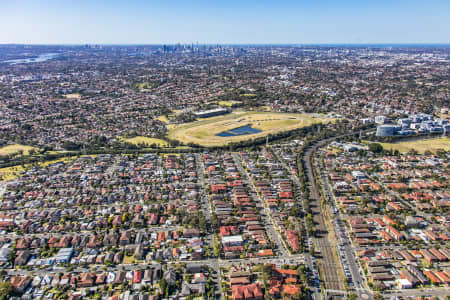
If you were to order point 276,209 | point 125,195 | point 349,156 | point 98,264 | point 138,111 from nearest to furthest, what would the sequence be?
point 98,264
point 276,209
point 125,195
point 349,156
point 138,111

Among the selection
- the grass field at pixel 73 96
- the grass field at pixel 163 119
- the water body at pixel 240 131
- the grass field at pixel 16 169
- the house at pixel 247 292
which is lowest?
the house at pixel 247 292

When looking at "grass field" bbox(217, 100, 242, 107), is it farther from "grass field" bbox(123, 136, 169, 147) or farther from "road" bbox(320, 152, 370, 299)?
"road" bbox(320, 152, 370, 299)

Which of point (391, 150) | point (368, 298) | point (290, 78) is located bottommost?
point (368, 298)

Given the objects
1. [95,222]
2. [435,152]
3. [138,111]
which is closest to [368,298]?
[95,222]

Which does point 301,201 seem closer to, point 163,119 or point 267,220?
point 267,220

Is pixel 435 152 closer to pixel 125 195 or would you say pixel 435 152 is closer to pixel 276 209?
pixel 276 209

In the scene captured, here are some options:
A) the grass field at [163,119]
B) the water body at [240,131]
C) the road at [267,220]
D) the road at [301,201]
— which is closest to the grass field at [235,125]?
the water body at [240,131]

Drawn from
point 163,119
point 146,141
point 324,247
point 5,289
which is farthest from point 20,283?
point 163,119

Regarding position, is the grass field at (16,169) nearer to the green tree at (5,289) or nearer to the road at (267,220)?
the green tree at (5,289)

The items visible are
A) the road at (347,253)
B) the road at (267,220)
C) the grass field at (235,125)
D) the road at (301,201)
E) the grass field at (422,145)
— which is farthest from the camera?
the grass field at (235,125)
